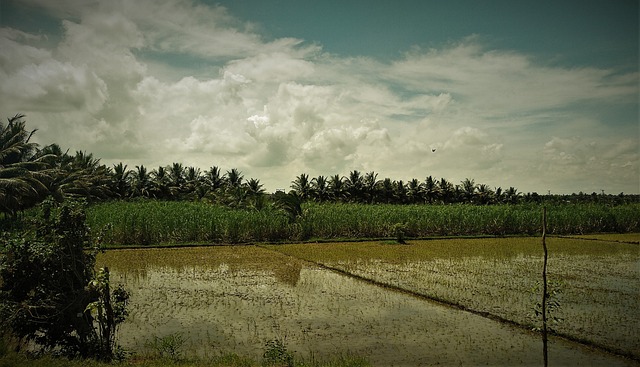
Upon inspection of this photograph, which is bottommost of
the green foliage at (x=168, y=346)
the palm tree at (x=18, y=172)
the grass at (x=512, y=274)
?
the green foliage at (x=168, y=346)

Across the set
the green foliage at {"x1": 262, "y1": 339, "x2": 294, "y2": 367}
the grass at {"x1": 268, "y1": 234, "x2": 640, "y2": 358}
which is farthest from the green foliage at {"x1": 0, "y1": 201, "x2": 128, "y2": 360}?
the grass at {"x1": 268, "y1": 234, "x2": 640, "y2": 358}

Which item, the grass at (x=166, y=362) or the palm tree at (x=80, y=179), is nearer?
the grass at (x=166, y=362)

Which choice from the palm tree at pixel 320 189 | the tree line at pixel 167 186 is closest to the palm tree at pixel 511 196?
the tree line at pixel 167 186

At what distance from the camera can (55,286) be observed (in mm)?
6457

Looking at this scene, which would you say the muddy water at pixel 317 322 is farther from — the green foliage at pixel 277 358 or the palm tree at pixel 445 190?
the palm tree at pixel 445 190

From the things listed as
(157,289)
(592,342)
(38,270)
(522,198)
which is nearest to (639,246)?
(592,342)

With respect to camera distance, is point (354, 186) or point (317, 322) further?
point (354, 186)

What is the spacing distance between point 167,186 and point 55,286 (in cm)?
3629

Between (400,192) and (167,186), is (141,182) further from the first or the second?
(400,192)

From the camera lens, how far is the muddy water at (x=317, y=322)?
7.05m

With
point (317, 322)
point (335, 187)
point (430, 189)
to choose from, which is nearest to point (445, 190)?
point (430, 189)

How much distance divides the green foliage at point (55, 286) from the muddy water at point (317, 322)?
2.95 feet

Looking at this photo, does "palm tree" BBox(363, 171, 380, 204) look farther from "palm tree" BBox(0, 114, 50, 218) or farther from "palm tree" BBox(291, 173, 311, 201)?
"palm tree" BBox(0, 114, 50, 218)

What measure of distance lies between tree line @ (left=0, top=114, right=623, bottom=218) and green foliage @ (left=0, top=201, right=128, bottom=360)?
14724mm
